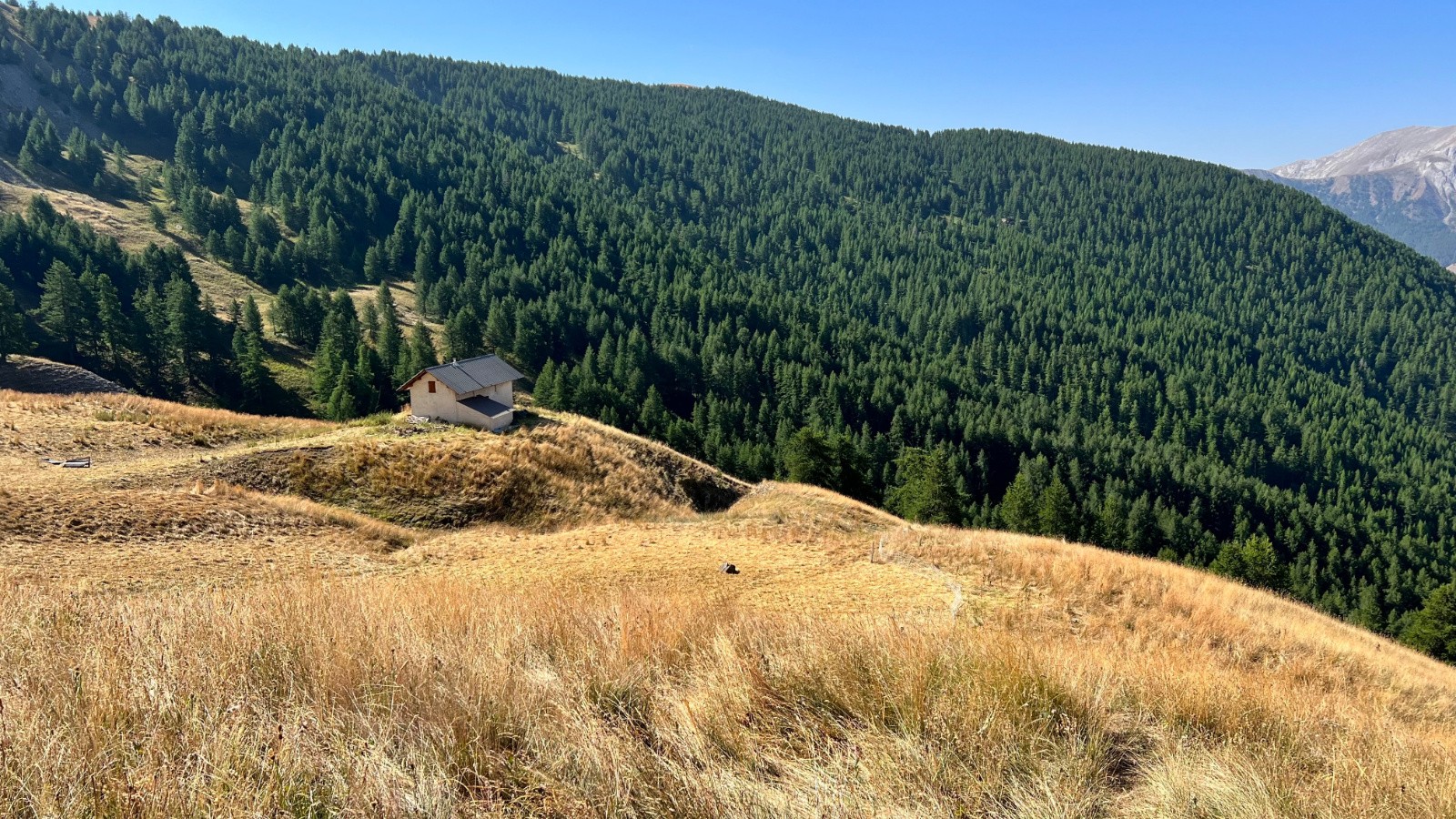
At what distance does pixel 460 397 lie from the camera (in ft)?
120

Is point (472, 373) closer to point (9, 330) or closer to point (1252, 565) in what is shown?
point (9, 330)

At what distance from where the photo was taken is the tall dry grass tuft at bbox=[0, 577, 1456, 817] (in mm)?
3066

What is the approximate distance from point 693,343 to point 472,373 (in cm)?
7359

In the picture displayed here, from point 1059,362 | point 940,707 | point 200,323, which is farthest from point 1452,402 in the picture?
point 200,323

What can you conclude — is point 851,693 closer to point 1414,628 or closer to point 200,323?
point 1414,628

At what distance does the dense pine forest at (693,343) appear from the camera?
65.8 metres

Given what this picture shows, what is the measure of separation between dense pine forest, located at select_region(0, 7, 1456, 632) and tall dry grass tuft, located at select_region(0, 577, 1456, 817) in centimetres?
4907

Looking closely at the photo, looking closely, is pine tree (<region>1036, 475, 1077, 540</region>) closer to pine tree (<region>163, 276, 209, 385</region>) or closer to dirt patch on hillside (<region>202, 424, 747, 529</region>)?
dirt patch on hillside (<region>202, 424, 747, 529</region>)

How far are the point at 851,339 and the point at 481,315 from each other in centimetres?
6683

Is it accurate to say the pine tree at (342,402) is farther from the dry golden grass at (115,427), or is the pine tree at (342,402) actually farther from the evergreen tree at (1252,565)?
the evergreen tree at (1252,565)

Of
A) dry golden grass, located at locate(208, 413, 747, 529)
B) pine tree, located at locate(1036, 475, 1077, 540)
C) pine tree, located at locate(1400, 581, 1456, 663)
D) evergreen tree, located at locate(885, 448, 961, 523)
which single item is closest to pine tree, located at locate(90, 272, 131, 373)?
dry golden grass, located at locate(208, 413, 747, 529)

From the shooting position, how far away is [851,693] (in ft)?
14.1

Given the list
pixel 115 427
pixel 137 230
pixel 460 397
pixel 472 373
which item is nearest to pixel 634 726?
pixel 460 397

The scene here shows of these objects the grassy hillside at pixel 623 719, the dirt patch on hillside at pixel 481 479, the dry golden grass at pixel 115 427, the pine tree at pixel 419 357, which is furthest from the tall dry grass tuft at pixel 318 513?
the pine tree at pixel 419 357
